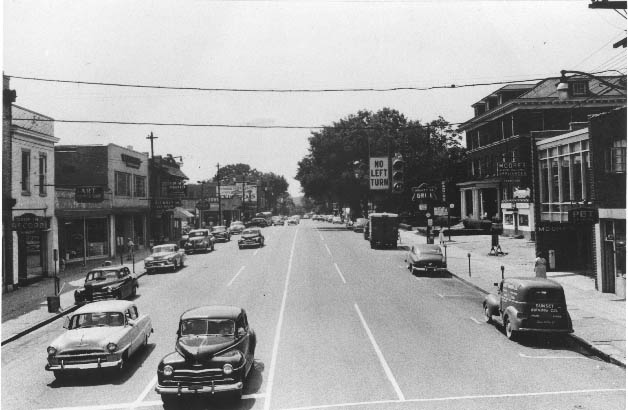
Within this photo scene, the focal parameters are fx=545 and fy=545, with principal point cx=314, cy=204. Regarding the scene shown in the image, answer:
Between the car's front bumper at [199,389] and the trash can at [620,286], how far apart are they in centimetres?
1747

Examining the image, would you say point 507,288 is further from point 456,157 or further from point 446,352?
point 456,157

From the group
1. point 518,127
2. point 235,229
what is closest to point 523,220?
point 518,127

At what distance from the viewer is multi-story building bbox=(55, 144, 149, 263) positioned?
3466 cm

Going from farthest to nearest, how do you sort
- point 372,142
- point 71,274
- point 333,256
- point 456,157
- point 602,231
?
point 456,157 → point 372,142 → point 333,256 → point 71,274 → point 602,231

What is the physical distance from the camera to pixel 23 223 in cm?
2495

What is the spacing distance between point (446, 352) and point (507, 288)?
13.3 ft

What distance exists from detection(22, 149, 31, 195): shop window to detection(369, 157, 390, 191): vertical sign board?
20.2 m

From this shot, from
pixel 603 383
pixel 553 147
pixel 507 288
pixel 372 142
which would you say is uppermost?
pixel 372 142

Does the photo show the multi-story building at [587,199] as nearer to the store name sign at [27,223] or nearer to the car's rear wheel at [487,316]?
the car's rear wheel at [487,316]

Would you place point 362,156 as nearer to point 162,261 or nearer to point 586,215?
point 162,261

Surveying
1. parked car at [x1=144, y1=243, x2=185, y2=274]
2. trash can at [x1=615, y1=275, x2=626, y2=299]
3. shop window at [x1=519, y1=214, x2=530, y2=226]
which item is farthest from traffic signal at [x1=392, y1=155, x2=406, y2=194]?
shop window at [x1=519, y1=214, x2=530, y2=226]

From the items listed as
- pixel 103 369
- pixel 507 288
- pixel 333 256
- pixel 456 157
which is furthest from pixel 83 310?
pixel 456 157

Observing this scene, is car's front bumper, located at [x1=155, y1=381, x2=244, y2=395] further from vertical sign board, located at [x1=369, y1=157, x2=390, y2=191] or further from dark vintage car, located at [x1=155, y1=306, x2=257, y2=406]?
vertical sign board, located at [x1=369, y1=157, x2=390, y2=191]

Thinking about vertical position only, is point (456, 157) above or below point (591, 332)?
above
